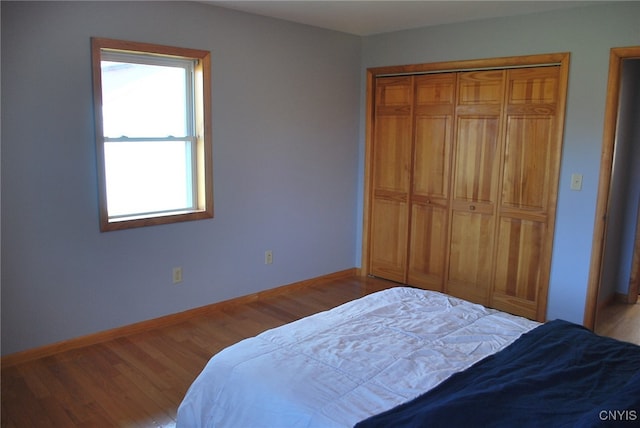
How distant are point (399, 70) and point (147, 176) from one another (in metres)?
2.38

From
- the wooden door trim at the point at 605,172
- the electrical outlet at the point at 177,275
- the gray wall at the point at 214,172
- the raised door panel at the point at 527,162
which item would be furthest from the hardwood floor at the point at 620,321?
the electrical outlet at the point at 177,275

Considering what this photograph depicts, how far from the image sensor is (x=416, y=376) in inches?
70.2

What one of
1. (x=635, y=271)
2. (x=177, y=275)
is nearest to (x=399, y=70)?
(x=177, y=275)

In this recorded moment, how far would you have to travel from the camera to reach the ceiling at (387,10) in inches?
135

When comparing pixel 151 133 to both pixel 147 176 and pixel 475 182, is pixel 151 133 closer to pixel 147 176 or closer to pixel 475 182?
pixel 147 176

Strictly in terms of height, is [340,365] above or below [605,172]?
below

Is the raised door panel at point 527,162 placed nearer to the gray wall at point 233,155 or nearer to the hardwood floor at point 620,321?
the gray wall at point 233,155

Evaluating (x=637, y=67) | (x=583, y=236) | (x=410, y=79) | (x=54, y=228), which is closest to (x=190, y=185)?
(x=54, y=228)

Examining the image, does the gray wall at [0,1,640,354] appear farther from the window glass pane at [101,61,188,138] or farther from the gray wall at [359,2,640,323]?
the window glass pane at [101,61,188,138]

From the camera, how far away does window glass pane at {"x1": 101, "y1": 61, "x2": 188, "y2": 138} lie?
10.8 ft

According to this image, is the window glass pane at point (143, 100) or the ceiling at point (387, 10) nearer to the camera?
the window glass pane at point (143, 100)

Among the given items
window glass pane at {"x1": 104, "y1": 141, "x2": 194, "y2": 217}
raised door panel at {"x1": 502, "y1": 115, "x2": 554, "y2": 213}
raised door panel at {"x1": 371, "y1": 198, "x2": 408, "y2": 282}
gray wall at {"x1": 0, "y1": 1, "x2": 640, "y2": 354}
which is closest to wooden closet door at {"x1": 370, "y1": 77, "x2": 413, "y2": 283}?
raised door panel at {"x1": 371, "y1": 198, "x2": 408, "y2": 282}

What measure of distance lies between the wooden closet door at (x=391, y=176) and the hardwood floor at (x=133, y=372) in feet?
3.27

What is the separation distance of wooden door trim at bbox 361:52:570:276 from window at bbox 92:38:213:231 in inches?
66.4
